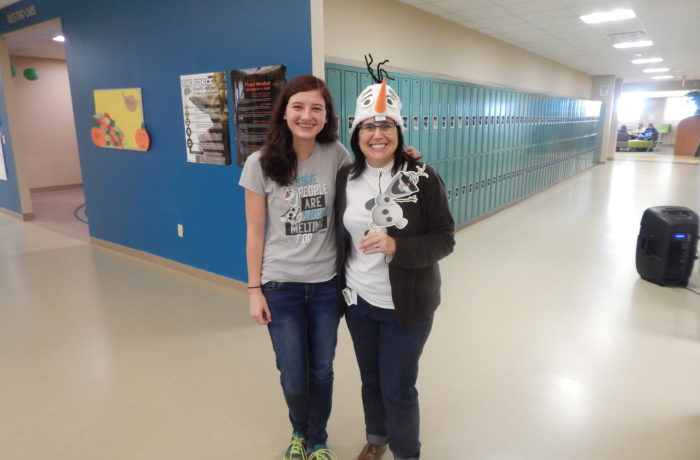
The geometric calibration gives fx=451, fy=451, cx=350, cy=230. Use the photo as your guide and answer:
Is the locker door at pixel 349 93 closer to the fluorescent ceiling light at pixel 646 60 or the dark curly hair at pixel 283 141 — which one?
the dark curly hair at pixel 283 141

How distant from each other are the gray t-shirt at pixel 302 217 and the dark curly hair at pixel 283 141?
→ 1.2 inches

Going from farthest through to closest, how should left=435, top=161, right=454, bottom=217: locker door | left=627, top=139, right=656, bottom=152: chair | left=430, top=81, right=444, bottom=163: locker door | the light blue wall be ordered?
left=627, top=139, right=656, bottom=152: chair < the light blue wall < left=435, top=161, right=454, bottom=217: locker door < left=430, top=81, right=444, bottom=163: locker door

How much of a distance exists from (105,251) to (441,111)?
3.94 m

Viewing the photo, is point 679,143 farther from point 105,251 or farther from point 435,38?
point 105,251

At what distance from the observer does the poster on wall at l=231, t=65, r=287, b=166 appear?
3.04 meters

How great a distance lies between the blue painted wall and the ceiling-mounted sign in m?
0.09

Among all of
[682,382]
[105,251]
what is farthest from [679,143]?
[105,251]

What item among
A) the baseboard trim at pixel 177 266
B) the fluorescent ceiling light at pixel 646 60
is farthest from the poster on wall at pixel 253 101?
the fluorescent ceiling light at pixel 646 60

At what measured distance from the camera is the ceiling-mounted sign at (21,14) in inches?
198

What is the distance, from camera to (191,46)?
351 cm

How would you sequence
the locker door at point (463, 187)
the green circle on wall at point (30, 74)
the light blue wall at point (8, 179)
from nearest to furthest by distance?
1. the locker door at point (463, 187)
2. the light blue wall at point (8, 179)
3. the green circle on wall at point (30, 74)

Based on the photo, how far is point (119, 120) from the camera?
4332 mm

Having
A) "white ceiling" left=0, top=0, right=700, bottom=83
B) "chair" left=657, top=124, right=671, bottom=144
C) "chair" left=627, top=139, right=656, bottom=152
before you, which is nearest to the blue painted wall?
"white ceiling" left=0, top=0, right=700, bottom=83

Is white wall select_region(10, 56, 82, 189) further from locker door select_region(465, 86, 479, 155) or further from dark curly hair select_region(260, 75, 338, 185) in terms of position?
dark curly hair select_region(260, 75, 338, 185)
